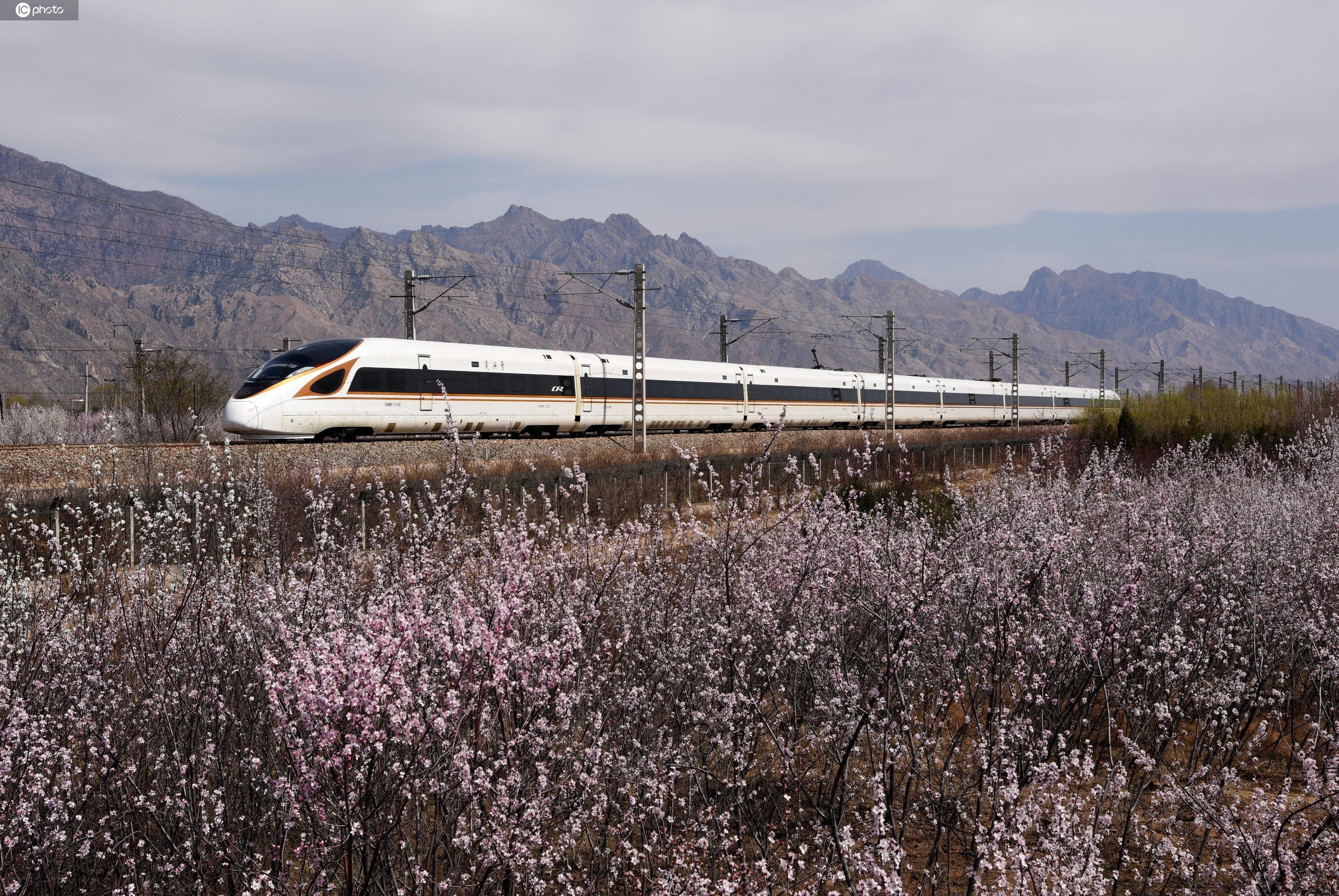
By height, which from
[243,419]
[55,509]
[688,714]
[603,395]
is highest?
[603,395]

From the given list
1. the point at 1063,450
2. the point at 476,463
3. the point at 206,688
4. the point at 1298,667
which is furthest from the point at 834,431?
the point at 206,688

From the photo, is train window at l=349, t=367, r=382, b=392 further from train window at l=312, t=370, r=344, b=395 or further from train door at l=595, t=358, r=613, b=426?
train door at l=595, t=358, r=613, b=426

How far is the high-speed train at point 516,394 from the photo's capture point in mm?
Result: 20641

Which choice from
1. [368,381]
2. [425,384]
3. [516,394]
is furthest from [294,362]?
[516,394]

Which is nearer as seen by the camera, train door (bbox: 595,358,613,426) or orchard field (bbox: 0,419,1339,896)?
orchard field (bbox: 0,419,1339,896)

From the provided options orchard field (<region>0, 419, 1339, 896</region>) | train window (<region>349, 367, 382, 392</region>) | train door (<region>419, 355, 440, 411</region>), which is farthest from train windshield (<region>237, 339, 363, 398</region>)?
orchard field (<region>0, 419, 1339, 896</region>)

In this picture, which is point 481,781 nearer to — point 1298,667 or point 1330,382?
point 1298,667

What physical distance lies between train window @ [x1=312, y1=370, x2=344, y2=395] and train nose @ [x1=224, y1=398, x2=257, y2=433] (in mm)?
1347

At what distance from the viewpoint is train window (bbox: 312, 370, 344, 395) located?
2070cm

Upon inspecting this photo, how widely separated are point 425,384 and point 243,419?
4.51 metres

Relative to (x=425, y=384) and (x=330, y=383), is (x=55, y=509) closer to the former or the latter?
(x=330, y=383)

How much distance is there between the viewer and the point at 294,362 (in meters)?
20.8

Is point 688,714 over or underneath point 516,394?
underneath

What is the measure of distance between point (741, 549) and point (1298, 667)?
4.35 m
